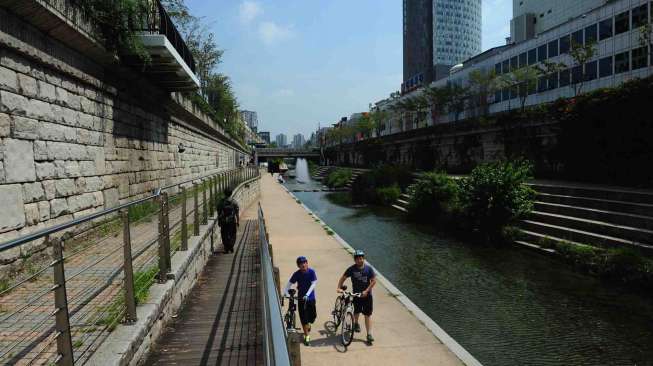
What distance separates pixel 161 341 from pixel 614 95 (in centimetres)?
2274

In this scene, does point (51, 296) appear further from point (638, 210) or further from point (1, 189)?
point (638, 210)

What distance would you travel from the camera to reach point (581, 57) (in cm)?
3903

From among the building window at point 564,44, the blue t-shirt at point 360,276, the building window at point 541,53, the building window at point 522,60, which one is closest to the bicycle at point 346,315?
the blue t-shirt at point 360,276

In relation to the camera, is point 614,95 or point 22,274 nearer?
point 22,274

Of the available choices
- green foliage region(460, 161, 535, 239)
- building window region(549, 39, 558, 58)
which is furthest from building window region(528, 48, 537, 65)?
green foliage region(460, 161, 535, 239)

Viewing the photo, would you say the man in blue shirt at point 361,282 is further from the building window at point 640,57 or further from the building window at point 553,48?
the building window at point 553,48

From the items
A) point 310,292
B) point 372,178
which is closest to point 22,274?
point 310,292

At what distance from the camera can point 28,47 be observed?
756cm

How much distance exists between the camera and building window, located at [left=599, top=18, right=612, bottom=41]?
4172 cm

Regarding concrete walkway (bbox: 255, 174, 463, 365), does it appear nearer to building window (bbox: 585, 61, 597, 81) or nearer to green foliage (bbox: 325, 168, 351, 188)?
green foliage (bbox: 325, 168, 351, 188)

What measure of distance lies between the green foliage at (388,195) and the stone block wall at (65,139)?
22.4 m

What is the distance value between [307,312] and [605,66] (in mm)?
47087

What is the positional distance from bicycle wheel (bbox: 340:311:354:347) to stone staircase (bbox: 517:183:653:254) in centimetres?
1074

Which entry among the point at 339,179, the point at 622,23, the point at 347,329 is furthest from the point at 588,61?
the point at 347,329
